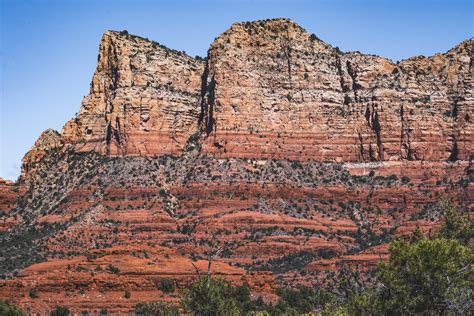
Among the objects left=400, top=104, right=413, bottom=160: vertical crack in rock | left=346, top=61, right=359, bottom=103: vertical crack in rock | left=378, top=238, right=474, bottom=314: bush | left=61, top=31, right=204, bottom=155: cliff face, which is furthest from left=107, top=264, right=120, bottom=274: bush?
left=346, top=61, right=359, bottom=103: vertical crack in rock

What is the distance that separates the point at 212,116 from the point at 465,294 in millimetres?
78975

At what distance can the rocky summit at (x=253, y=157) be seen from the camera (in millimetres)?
107062

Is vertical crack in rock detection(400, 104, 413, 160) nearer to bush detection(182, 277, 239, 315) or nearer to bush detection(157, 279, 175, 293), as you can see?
bush detection(157, 279, 175, 293)

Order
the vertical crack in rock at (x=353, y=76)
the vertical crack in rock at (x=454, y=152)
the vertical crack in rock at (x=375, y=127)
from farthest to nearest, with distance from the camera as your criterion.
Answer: the vertical crack in rock at (x=353, y=76), the vertical crack in rock at (x=375, y=127), the vertical crack in rock at (x=454, y=152)

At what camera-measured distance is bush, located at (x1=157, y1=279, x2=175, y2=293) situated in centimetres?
8325

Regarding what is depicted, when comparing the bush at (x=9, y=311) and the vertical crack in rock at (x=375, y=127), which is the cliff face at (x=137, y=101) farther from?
the bush at (x=9, y=311)

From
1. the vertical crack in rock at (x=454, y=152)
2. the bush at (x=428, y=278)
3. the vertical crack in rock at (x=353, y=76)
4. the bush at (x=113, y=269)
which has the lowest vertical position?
the bush at (x=113, y=269)

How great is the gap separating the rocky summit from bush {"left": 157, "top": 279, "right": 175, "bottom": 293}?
1265 cm

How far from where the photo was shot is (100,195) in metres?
115

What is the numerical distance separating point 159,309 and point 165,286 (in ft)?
36.3

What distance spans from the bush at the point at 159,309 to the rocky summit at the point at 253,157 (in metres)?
21.4

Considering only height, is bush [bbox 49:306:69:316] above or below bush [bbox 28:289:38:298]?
below

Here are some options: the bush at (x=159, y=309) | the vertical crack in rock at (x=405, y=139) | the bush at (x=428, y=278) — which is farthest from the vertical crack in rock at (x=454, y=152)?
the bush at (x=428, y=278)

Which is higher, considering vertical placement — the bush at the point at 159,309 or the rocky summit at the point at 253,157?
the rocky summit at the point at 253,157
